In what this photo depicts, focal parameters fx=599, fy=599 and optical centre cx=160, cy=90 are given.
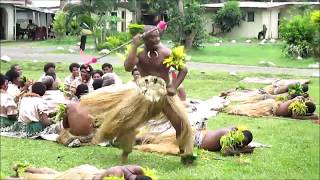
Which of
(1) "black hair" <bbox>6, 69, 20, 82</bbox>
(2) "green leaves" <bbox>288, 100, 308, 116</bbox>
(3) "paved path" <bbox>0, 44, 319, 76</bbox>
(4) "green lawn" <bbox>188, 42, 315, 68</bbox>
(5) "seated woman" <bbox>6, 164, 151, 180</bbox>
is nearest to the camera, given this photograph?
(5) "seated woman" <bbox>6, 164, 151, 180</bbox>

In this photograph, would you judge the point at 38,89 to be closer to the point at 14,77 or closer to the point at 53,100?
the point at 53,100

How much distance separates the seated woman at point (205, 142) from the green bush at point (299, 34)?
2.89 m

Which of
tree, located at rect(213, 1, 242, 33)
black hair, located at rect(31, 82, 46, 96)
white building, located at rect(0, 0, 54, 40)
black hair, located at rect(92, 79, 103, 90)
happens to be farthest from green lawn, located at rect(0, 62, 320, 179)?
tree, located at rect(213, 1, 242, 33)

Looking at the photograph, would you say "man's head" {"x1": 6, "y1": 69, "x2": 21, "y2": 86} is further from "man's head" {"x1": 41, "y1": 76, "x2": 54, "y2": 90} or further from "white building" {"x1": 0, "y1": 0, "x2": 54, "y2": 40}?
"white building" {"x1": 0, "y1": 0, "x2": 54, "y2": 40}

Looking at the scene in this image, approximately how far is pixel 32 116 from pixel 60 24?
20349 millimetres

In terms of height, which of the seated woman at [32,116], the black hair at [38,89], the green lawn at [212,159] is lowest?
the green lawn at [212,159]

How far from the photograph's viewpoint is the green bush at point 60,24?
27248 millimetres

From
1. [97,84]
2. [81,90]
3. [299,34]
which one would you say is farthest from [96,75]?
[299,34]

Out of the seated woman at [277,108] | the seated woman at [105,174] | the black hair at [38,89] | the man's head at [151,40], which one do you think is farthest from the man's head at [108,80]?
the seated woman at [105,174]

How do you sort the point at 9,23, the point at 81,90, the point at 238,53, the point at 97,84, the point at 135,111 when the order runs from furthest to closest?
the point at 9,23 → the point at 238,53 → the point at 97,84 → the point at 81,90 → the point at 135,111

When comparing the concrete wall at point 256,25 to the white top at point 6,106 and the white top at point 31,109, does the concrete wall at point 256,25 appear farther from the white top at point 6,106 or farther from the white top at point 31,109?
the white top at point 31,109

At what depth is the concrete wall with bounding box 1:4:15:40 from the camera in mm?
31906

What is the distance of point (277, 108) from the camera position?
10.8 metres

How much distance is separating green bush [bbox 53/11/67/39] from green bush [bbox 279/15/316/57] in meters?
10.3
